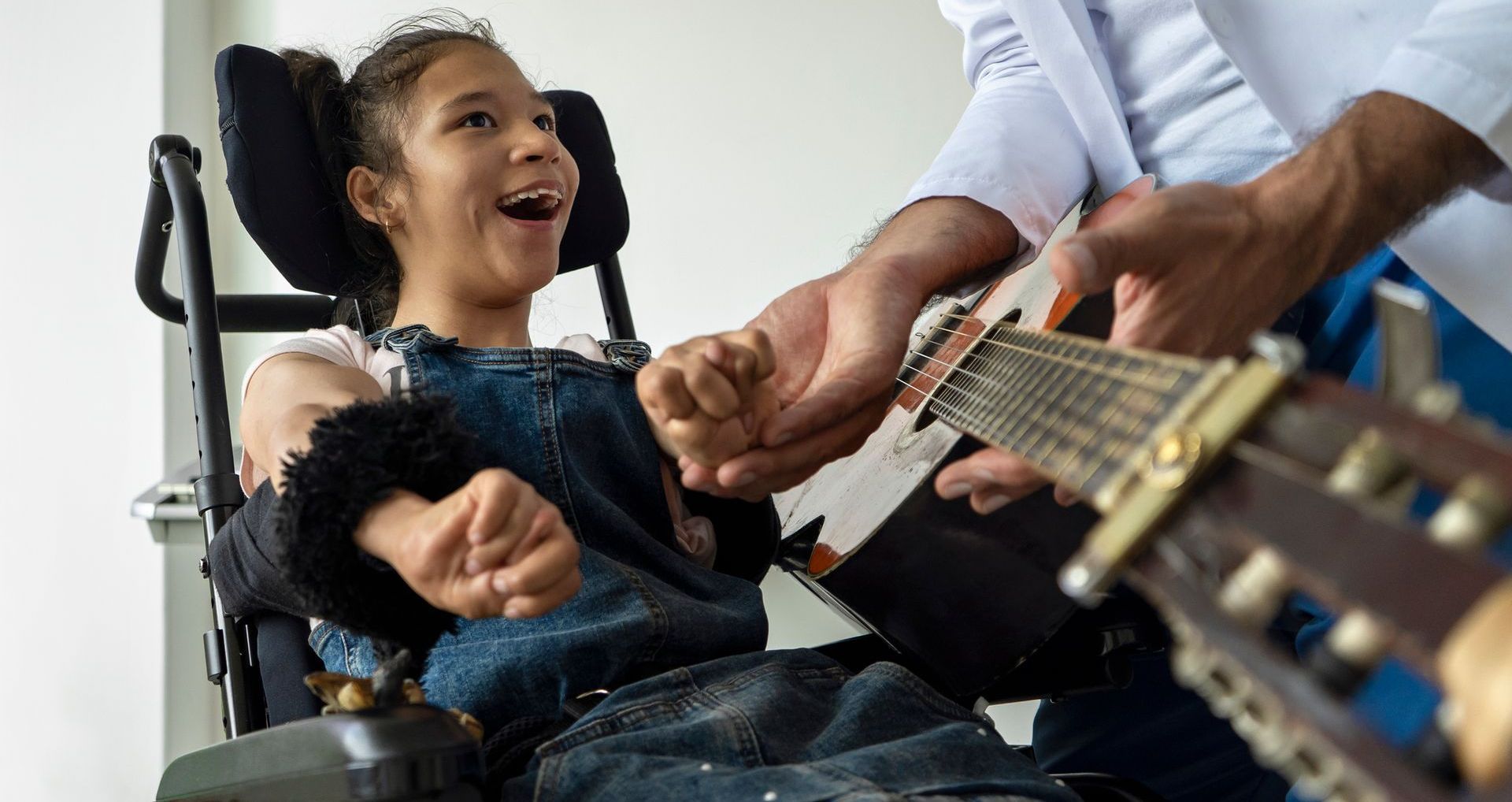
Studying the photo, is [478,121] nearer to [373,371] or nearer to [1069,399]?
[373,371]

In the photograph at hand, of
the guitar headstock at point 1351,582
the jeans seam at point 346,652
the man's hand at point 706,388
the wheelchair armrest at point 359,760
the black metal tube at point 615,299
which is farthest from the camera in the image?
the black metal tube at point 615,299

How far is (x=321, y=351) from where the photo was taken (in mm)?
1091

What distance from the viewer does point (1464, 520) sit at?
301mm

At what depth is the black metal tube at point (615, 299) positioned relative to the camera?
1554 mm

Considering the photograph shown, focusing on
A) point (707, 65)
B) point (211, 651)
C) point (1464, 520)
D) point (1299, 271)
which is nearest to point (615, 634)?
point (211, 651)

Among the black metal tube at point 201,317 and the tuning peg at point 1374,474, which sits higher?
the black metal tube at point 201,317

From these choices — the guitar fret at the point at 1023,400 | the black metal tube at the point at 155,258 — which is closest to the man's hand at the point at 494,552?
the guitar fret at the point at 1023,400

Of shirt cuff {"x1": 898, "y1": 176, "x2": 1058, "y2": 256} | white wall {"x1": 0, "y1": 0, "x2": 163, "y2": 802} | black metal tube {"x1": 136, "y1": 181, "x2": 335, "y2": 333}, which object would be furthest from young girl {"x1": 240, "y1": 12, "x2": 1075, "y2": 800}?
white wall {"x1": 0, "y1": 0, "x2": 163, "y2": 802}

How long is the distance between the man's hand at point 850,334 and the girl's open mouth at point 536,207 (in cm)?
33

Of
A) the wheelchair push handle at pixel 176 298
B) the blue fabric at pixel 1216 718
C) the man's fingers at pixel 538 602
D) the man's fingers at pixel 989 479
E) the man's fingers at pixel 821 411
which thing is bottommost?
the blue fabric at pixel 1216 718

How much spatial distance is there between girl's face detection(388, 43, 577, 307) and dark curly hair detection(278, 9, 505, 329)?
0.07 ft

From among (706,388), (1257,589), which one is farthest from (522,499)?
(1257,589)

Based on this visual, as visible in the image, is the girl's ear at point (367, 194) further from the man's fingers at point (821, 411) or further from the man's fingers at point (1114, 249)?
the man's fingers at point (1114, 249)

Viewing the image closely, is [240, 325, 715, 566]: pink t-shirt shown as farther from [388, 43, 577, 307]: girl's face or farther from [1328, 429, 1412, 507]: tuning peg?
[1328, 429, 1412, 507]: tuning peg
